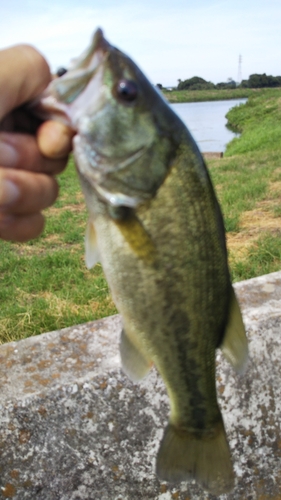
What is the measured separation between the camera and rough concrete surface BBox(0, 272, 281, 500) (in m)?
2.11

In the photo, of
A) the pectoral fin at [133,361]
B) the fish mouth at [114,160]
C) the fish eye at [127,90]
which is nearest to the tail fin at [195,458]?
the pectoral fin at [133,361]

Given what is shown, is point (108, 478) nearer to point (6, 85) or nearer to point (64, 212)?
point (6, 85)

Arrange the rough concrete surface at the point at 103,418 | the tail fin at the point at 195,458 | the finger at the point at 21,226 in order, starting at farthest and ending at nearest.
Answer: the rough concrete surface at the point at 103,418 → the tail fin at the point at 195,458 → the finger at the point at 21,226

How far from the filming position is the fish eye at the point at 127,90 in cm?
132

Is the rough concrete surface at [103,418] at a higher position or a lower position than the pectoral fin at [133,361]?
lower

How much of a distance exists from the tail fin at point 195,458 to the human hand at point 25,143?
0.93 meters

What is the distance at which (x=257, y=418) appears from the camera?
8.05ft

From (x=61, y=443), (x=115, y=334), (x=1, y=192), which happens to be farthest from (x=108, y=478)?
(x=1, y=192)

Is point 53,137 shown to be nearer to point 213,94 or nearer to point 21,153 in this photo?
point 21,153

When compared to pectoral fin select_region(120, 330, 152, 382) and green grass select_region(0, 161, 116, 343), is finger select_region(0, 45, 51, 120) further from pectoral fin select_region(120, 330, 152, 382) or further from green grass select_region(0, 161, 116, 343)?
green grass select_region(0, 161, 116, 343)

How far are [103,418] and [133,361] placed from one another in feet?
2.53

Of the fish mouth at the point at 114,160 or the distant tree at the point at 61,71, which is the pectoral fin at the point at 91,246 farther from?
the distant tree at the point at 61,71

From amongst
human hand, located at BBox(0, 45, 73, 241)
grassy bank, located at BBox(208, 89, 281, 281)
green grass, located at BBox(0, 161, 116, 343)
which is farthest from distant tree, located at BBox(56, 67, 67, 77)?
grassy bank, located at BBox(208, 89, 281, 281)

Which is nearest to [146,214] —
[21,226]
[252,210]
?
[21,226]
